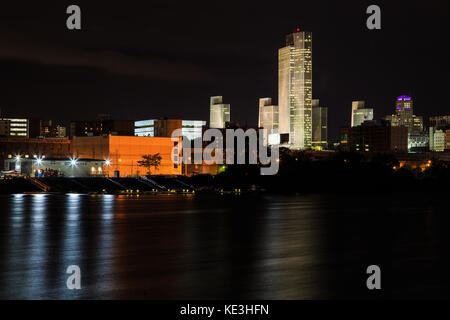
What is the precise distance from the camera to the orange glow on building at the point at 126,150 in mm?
157125

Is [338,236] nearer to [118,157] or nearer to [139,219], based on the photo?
[139,219]

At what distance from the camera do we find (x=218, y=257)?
2633 cm

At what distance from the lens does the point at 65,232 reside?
35.2 m

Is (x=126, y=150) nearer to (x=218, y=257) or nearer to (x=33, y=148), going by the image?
(x=33, y=148)

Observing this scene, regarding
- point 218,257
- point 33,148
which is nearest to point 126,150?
point 33,148

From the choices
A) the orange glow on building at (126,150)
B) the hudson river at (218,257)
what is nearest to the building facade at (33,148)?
the orange glow on building at (126,150)

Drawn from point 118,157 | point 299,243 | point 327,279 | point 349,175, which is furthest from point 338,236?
point 118,157

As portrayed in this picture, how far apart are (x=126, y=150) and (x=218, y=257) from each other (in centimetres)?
13672

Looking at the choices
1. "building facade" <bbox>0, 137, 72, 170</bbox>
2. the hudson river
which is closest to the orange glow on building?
"building facade" <bbox>0, 137, 72, 170</bbox>
